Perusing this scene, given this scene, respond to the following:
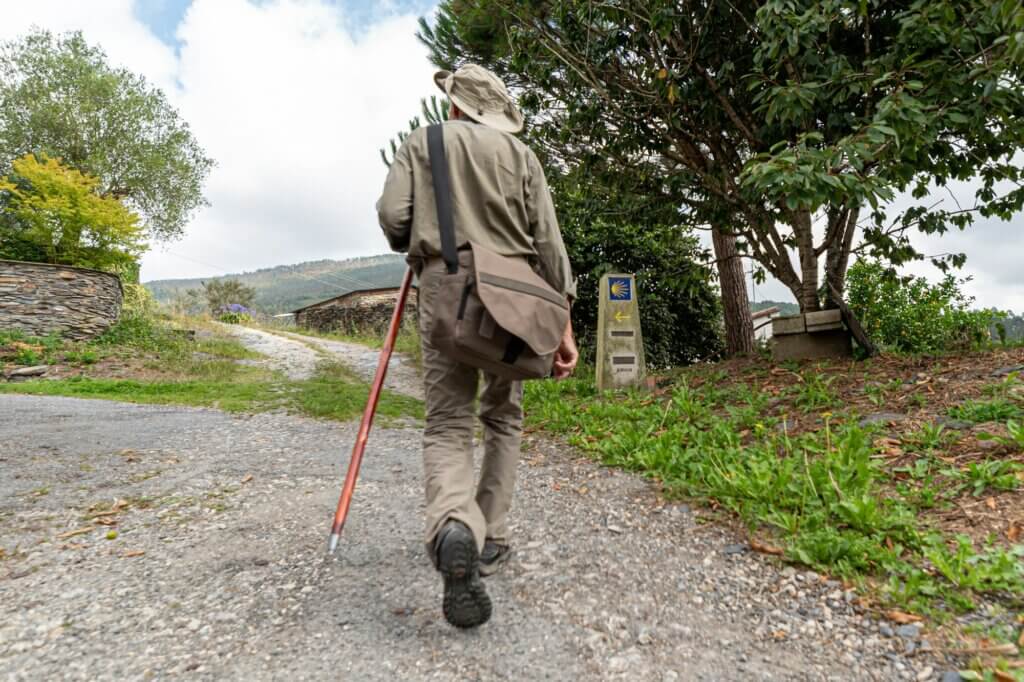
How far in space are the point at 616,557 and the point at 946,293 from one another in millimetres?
7356

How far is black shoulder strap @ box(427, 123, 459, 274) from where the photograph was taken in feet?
6.30

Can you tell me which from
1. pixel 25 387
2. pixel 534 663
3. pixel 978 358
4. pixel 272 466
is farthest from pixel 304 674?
pixel 25 387

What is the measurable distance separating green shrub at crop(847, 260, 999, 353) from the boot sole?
22.3 ft

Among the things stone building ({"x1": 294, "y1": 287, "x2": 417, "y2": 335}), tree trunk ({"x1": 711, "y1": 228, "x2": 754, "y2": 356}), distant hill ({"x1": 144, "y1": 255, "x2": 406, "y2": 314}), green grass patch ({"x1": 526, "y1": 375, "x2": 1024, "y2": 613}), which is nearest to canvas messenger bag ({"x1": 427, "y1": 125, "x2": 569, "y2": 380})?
green grass patch ({"x1": 526, "y1": 375, "x2": 1024, "y2": 613})

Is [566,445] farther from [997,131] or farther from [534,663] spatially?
[997,131]

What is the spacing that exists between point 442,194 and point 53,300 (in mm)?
12699

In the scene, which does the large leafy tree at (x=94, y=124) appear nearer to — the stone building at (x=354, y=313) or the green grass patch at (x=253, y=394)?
the stone building at (x=354, y=313)

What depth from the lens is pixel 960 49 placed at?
3807 millimetres

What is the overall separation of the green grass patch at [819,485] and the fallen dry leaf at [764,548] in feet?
0.18

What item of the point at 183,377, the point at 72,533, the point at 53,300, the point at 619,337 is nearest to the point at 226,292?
the point at 53,300

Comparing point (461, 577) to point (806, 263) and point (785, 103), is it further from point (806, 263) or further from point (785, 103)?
point (806, 263)

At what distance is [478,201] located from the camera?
2078 millimetres

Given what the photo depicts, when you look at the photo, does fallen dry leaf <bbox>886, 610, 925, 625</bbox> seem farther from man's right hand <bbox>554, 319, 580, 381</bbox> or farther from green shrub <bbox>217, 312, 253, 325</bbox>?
green shrub <bbox>217, 312, 253, 325</bbox>

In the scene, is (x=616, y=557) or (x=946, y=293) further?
(x=946, y=293)
